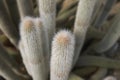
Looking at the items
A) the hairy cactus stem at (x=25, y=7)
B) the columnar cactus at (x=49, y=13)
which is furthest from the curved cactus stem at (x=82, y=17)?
the hairy cactus stem at (x=25, y=7)

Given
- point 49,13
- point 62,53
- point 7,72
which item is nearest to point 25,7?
point 49,13

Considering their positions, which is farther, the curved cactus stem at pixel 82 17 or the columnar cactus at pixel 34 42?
the curved cactus stem at pixel 82 17

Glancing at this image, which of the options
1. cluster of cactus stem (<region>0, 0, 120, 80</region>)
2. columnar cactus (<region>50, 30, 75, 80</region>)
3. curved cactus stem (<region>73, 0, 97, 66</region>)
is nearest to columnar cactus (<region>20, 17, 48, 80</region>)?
cluster of cactus stem (<region>0, 0, 120, 80</region>)

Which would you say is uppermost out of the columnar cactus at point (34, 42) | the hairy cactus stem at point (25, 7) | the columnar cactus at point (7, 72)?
the hairy cactus stem at point (25, 7)

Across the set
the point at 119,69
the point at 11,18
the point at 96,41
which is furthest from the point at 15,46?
the point at 119,69

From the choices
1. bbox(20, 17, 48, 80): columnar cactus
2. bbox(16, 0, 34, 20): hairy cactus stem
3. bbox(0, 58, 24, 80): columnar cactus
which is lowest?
bbox(0, 58, 24, 80): columnar cactus

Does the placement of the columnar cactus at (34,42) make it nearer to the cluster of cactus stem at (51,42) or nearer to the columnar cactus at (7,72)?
the cluster of cactus stem at (51,42)

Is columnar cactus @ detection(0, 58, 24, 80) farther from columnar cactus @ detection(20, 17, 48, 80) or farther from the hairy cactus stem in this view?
the hairy cactus stem

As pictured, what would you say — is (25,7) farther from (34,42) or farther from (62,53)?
(62,53)

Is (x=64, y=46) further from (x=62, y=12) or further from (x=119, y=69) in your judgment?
(x=62, y=12)
